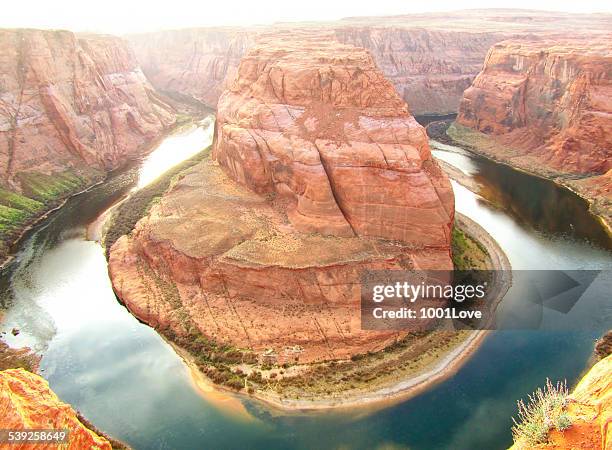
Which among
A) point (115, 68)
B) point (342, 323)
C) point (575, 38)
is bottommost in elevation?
point (342, 323)

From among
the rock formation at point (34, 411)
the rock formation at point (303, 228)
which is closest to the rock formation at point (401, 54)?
the rock formation at point (303, 228)

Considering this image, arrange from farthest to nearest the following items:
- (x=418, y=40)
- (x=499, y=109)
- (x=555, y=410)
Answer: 1. (x=418, y=40)
2. (x=499, y=109)
3. (x=555, y=410)

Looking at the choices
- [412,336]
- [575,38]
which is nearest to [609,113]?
[575,38]

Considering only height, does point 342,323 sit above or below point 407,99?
below

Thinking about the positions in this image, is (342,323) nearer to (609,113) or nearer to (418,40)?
(609,113)

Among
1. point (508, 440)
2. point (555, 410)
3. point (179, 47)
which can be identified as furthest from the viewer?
point (179, 47)

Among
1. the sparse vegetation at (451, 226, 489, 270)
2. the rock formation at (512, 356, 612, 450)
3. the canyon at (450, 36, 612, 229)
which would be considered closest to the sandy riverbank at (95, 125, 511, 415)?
the sparse vegetation at (451, 226, 489, 270)

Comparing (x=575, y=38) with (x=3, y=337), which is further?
(x=575, y=38)
